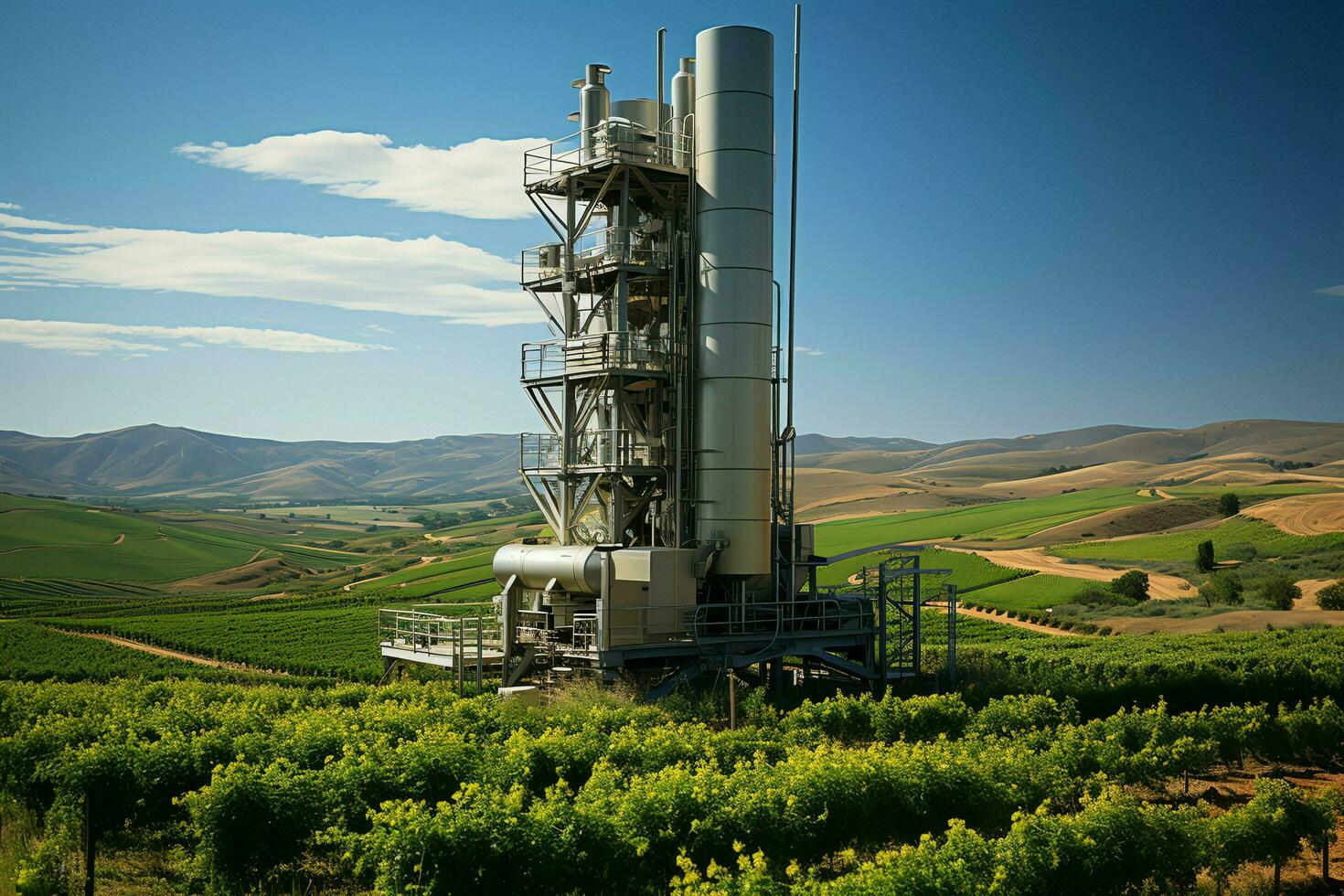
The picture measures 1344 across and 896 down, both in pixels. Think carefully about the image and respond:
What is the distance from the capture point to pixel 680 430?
3142 centimetres

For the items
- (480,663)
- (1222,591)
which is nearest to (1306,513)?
(1222,591)

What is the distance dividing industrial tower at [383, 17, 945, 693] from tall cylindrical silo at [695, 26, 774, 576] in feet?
0.17

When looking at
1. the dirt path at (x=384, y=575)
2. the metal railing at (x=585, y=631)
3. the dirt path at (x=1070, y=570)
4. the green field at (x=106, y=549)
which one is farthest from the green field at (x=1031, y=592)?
the green field at (x=106, y=549)

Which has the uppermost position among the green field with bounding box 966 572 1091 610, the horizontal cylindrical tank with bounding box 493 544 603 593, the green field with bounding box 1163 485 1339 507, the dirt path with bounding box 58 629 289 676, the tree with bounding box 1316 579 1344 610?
the horizontal cylindrical tank with bounding box 493 544 603 593

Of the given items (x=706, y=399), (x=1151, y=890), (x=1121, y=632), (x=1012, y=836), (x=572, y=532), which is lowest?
(x=1121, y=632)

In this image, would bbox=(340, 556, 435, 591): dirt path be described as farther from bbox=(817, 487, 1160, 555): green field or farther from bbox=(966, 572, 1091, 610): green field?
bbox=(966, 572, 1091, 610): green field

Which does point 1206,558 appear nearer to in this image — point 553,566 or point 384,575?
point 553,566

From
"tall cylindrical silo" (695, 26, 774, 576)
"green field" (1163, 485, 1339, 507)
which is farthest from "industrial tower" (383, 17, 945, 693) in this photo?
"green field" (1163, 485, 1339, 507)

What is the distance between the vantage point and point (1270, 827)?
16.5 meters

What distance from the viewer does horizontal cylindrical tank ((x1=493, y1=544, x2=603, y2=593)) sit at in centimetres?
2862

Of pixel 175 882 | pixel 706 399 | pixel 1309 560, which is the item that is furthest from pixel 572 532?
pixel 1309 560

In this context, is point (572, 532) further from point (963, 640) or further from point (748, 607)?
point (963, 640)

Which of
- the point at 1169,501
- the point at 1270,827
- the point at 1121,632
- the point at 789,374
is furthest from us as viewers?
the point at 1169,501

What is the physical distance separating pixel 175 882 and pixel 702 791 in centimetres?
889
